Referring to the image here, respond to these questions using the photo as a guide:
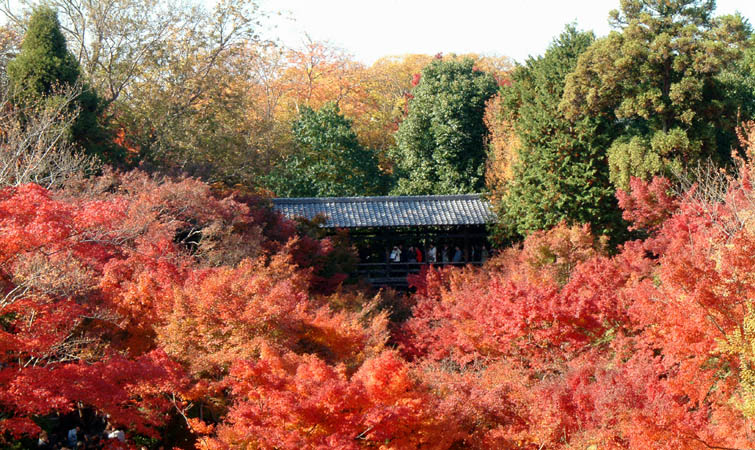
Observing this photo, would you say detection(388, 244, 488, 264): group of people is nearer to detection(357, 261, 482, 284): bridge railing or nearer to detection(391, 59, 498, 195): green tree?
detection(357, 261, 482, 284): bridge railing

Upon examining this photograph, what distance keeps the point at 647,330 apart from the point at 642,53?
8.39 metres

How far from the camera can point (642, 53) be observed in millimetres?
17391

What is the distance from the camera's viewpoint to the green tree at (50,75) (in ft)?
60.3

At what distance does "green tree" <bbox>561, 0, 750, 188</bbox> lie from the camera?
16953 mm

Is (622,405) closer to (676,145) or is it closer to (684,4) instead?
(676,145)

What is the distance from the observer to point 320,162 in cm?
2608

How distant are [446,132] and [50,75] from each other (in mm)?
13475

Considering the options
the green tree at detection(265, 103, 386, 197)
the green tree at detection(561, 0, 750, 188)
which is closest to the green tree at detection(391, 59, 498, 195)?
the green tree at detection(265, 103, 386, 197)

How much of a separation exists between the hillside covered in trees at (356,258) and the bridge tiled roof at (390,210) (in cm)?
103

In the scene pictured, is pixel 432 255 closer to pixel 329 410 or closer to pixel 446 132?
pixel 446 132

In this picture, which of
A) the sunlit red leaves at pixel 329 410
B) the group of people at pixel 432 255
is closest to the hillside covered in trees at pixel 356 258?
the sunlit red leaves at pixel 329 410

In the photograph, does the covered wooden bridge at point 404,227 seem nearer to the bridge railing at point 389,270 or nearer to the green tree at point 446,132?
the bridge railing at point 389,270

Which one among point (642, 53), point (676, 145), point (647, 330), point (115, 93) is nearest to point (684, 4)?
point (642, 53)

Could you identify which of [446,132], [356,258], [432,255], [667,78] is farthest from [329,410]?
[446,132]
